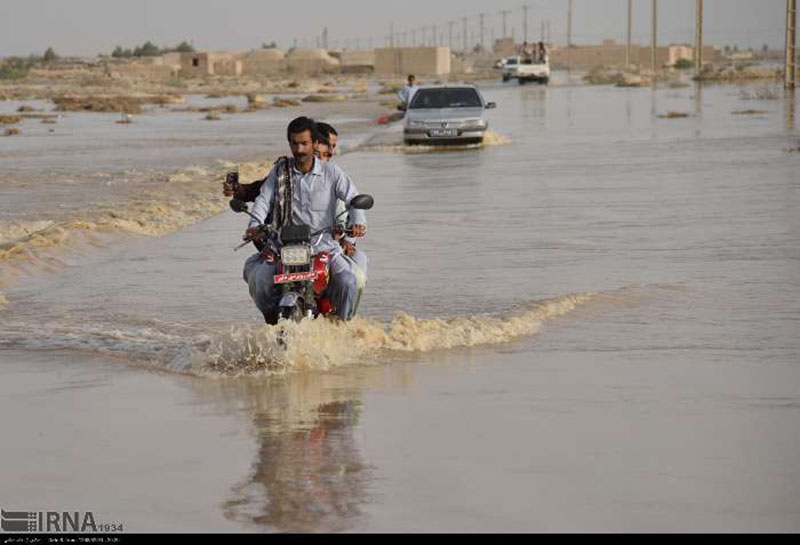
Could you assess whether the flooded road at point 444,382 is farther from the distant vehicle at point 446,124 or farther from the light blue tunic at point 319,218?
the distant vehicle at point 446,124

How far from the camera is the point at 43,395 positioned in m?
9.31

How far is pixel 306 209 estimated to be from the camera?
9.82 meters

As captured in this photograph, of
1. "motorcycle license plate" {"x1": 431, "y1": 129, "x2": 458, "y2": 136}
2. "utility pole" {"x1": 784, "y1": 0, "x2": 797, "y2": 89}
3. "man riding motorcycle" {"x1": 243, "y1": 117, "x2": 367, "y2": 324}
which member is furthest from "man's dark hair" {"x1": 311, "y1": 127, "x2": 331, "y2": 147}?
"utility pole" {"x1": 784, "y1": 0, "x2": 797, "y2": 89}

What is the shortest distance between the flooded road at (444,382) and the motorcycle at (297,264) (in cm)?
19

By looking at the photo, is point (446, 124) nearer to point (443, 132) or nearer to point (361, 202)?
point (443, 132)

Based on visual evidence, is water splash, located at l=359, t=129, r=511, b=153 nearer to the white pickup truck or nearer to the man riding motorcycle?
the man riding motorcycle

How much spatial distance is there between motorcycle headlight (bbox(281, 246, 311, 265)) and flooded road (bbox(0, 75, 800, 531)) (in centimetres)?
51

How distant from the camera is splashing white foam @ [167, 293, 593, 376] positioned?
9.75 meters

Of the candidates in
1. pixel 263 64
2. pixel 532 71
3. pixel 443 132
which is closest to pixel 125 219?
pixel 443 132

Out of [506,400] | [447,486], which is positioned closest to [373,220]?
[506,400]

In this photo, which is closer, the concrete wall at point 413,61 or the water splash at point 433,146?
the water splash at point 433,146

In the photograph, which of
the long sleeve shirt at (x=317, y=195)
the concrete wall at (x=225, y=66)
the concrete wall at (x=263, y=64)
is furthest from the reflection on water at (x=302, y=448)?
the concrete wall at (x=263, y=64)

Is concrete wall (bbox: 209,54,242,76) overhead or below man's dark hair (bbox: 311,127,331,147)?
below

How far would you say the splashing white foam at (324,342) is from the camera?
9.75m
